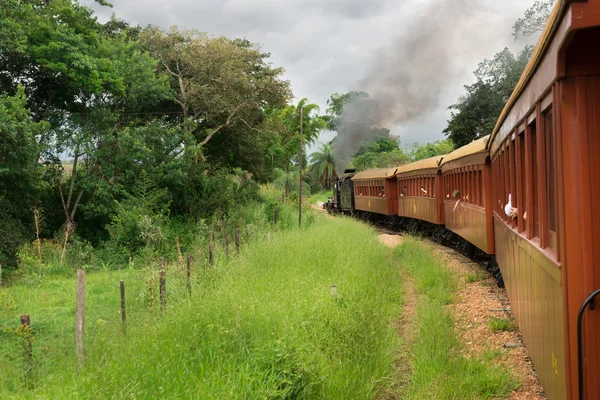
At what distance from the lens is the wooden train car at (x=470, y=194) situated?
11055 mm

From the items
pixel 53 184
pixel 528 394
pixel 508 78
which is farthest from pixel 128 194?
pixel 508 78

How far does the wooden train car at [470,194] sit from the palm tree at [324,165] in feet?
159

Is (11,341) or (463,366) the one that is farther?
(11,341)

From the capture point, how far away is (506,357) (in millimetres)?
6750

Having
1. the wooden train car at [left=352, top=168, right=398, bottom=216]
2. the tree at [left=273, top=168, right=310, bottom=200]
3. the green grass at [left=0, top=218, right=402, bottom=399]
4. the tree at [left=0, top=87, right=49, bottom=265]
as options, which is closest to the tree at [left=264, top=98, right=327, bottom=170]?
the tree at [left=273, top=168, right=310, bottom=200]

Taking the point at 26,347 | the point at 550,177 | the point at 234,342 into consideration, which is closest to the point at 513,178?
the point at 550,177

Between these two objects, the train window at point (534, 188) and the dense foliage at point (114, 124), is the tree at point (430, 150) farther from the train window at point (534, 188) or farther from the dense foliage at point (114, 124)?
the train window at point (534, 188)

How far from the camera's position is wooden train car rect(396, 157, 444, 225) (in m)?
18.2

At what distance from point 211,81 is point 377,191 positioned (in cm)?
887

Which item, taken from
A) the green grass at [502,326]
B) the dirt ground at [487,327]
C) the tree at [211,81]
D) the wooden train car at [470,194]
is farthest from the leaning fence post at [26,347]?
the tree at [211,81]

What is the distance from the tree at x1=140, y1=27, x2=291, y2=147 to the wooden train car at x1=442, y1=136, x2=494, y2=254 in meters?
11.0

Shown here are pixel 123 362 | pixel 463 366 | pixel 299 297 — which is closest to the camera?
pixel 123 362

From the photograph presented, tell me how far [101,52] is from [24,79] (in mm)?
2736

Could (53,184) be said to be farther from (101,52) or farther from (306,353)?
(306,353)
